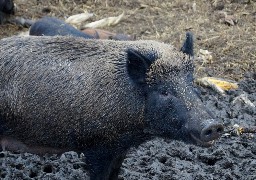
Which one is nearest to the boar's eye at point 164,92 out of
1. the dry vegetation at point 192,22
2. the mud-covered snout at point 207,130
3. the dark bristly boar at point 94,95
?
the dark bristly boar at point 94,95

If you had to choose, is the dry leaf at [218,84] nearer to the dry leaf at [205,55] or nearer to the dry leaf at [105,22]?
the dry leaf at [205,55]

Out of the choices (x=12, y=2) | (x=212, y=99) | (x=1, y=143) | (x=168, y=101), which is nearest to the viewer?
(x=168, y=101)

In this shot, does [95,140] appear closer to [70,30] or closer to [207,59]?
[70,30]

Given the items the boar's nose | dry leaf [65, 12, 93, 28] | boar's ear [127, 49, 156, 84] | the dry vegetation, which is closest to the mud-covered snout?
the boar's nose

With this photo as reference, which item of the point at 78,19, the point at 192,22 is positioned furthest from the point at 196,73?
the point at 78,19

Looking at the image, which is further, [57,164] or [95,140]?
[57,164]

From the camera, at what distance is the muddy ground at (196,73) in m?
4.41

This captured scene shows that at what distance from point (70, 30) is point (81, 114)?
214 cm

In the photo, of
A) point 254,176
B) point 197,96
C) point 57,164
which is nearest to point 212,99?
point 254,176

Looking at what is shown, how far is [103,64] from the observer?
11.2 ft

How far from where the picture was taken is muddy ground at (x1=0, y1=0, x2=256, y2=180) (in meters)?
4.41

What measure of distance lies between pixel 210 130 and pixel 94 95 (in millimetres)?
741

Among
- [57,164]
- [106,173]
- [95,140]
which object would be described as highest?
[95,140]

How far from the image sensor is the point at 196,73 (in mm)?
5914
